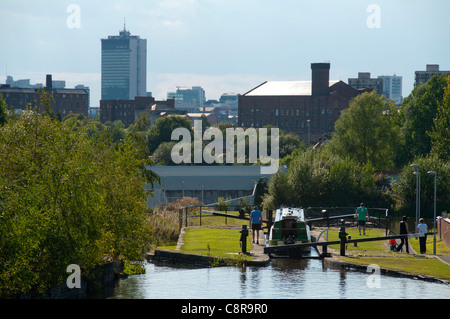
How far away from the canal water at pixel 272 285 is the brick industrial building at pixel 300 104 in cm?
14168

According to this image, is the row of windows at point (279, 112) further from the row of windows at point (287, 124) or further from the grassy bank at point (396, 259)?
the grassy bank at point (396, 259)

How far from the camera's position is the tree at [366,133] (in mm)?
82875

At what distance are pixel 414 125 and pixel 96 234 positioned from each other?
232 feet

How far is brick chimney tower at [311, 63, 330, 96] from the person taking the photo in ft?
549

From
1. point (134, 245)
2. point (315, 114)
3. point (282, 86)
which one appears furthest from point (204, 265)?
point (282, 86)

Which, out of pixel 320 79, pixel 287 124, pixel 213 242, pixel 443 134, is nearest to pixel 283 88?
pixel 287 124

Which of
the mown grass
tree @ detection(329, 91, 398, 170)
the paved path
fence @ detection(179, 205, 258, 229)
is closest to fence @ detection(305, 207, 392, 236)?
fence @ detection(179, 205, 258, 229)

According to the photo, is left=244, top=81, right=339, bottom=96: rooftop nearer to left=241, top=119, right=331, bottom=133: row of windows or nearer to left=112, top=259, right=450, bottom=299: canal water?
left=241, top=119, right=331, bottom=133: row of windows

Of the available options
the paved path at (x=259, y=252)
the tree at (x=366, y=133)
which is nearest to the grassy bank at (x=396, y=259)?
the paved path at (x=259, y=252)

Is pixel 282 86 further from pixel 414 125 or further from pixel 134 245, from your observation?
pixel 134 245

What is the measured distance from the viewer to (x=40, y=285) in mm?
20781

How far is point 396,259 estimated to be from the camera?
29.6m

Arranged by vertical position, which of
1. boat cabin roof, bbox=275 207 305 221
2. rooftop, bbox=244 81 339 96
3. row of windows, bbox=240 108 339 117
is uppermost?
rooftop, bbox=244 81 339 96

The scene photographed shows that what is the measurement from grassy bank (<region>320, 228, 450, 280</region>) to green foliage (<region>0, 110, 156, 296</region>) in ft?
30.2
